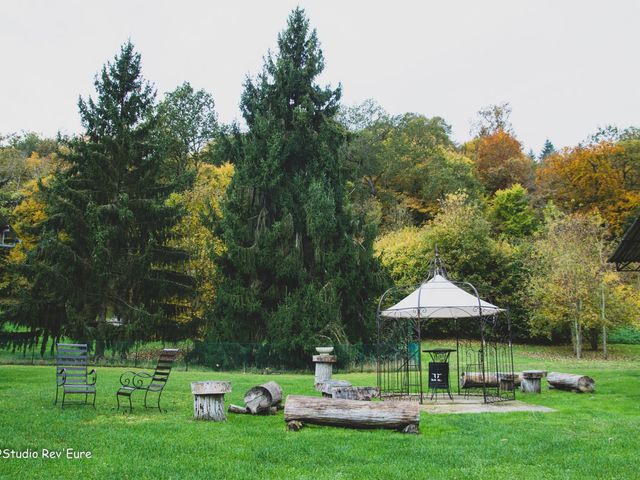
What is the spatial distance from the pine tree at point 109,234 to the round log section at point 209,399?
53.6 ft

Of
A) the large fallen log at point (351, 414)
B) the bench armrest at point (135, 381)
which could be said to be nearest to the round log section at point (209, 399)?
the bench armrest at point (135, 381)

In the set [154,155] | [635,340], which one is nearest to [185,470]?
[154,155]

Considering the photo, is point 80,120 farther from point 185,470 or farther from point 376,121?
point 376,121

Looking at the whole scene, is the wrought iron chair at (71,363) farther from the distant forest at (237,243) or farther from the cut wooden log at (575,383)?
the distant forest at (237,243)

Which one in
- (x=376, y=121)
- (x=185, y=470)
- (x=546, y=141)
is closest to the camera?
(x=185, y=470)

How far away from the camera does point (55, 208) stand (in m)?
26.2

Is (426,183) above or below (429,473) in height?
above

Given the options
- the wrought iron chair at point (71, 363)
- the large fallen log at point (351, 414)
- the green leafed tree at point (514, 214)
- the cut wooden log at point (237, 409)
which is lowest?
the cut wooden log at point (237, 409)

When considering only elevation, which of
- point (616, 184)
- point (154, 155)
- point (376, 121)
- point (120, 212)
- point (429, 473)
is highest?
point (376, 121)

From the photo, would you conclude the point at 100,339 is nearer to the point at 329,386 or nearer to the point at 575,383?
the point at 329,386

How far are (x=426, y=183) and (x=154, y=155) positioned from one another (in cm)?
2509

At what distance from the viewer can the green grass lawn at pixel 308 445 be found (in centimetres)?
648

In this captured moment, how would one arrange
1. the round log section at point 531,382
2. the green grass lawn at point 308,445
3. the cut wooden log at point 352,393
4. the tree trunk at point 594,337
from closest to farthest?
the green grass lawn at point 308,445 < the cut wooden log at point 352,393 < the round log section at point 531,382 < the tree trunk at point 594,337

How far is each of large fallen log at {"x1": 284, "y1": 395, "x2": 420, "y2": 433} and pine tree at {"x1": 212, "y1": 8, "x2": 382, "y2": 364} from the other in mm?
14641
